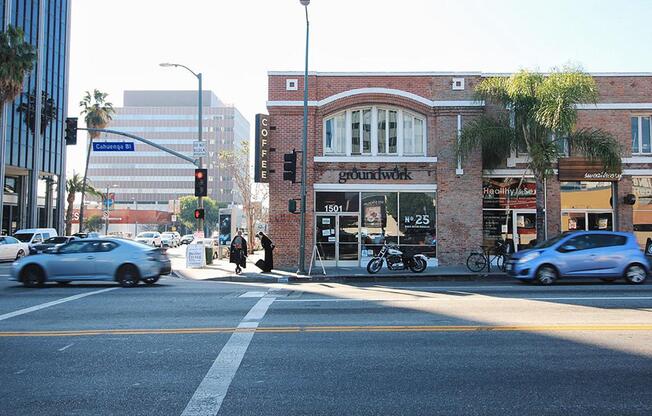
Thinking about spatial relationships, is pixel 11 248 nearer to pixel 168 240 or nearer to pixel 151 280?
pixel 151 280

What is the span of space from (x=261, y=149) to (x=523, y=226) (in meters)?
11.0

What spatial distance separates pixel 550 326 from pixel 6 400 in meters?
7.19

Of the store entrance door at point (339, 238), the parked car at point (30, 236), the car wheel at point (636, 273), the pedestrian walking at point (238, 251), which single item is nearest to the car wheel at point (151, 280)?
the pedestrian walking at point (238, 251)

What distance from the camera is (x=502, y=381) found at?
562cm

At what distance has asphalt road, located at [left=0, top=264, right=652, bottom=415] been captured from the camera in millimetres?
4988

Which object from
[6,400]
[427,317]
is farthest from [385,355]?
[6,400]

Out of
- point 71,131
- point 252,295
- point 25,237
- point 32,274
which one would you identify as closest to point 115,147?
point 71,131

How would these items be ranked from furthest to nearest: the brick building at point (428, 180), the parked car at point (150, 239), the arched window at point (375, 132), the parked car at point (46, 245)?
1. the parked car at point (150, 239)
2. the parked car at point (46, 245)
3. the arched window at point (375, 132)
4. the brick building at point (428, 180)

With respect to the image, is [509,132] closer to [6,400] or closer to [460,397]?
[460,397]

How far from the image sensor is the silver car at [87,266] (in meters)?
14.6

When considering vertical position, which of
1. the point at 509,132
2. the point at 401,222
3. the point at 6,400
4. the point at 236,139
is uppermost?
the point at 236,139

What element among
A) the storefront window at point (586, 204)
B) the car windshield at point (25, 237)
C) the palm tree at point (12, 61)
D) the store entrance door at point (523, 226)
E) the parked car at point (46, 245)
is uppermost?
the palm tree at point (12, 61)

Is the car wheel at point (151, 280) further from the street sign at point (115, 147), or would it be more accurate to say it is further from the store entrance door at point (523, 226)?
the store entrance door at point (523, 226)

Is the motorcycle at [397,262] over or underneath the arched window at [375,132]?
underneath
